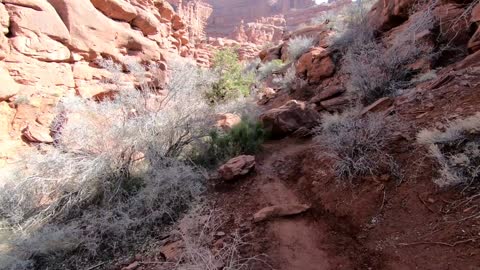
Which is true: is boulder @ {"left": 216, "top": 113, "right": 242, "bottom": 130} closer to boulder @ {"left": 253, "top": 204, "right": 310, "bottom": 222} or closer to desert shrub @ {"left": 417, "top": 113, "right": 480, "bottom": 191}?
boulder @ {"left": 253, "top": 204, "right": 310, "bottom": 222}

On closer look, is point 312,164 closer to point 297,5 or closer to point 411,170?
point 411,170

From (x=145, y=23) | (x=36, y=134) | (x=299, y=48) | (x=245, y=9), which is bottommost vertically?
(x=36, y=134)

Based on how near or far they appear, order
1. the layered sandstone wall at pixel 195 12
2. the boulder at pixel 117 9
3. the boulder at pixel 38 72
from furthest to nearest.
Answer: the layered sandstone wall at pixel 195 12, the boulder at pixel 117 9, the boulder at pixel 38 72

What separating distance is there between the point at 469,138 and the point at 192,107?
166 inches

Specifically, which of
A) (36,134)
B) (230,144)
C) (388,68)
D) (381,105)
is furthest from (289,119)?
(36,134)

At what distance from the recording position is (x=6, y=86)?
21.9 ft

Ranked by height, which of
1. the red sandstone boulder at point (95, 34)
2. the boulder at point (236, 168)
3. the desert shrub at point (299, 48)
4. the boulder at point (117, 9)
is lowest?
the boulder at point (236, 168)

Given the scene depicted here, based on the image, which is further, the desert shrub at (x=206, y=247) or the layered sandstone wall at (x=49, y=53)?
the layered sandstone wall at (x=49, y=53)

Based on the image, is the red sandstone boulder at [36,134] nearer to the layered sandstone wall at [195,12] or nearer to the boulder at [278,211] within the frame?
the boulder at [278,211]

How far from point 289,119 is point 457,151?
10.5 feet

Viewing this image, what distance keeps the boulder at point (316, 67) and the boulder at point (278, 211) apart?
18.5ft

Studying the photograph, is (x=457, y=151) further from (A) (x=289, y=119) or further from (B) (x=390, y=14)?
(B) (x=390, y=14)

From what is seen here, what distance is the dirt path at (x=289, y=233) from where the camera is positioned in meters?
2.57

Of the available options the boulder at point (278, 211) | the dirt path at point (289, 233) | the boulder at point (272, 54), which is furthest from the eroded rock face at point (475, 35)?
the boulder at point (272, 54)
